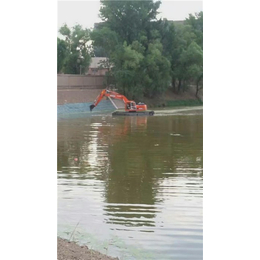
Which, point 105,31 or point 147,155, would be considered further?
point 105,31

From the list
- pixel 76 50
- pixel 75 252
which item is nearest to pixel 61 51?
pixel 76 50

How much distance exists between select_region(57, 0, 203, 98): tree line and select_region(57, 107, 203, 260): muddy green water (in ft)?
70.7

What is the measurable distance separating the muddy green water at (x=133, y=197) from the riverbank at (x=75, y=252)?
11.5 inches

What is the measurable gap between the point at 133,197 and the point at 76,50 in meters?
29.1

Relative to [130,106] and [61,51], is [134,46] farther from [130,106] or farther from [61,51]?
[130,106]

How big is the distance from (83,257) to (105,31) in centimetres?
3313

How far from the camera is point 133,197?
762 centimetres

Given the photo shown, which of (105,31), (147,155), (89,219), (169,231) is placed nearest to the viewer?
(169,231)

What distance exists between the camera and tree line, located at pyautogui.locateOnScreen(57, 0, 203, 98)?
35.9 metres

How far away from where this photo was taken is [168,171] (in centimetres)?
991

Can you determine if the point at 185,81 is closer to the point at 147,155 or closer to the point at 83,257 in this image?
the point at 147,155
